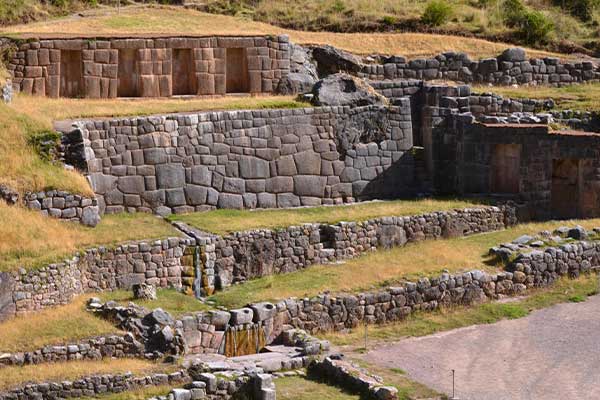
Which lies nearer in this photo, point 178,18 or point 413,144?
point 413,144

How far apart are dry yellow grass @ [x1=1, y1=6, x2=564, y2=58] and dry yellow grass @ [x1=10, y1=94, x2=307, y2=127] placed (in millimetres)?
3813

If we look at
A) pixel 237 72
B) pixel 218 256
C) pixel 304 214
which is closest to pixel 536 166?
pixel 304 214

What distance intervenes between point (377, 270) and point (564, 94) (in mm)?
12515

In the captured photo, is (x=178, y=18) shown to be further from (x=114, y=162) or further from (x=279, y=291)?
(x=279, y=291)

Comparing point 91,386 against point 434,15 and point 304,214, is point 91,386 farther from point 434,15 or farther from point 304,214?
point 434,15

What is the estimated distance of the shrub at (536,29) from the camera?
50812 millimetres

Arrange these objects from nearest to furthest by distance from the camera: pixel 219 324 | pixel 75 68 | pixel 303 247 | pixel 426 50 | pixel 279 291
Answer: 1. pixel 219 324
2. pixel 279 291
3. pixel 303 247
4. pixel 75 68
5. pixel 426 50

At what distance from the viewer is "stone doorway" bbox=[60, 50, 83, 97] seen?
4086cm

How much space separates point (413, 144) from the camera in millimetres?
43406

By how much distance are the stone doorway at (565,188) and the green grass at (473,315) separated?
4.05 metres

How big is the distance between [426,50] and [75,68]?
11791mm

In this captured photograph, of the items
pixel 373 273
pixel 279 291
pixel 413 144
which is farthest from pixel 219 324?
pixel 413 144

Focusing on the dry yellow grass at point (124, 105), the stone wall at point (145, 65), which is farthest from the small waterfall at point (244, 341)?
the stone wall at point (145, 65)

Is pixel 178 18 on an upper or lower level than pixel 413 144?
upper
